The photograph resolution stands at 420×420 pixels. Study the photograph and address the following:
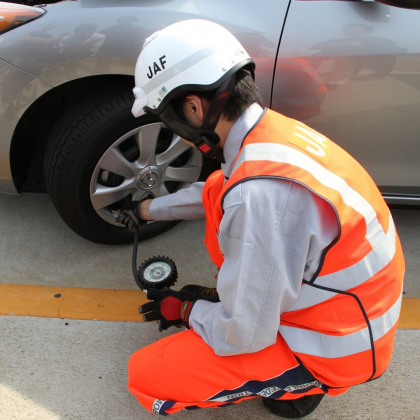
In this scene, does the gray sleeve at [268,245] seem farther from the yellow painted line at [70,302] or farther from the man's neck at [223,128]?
the yellow painted line at [70,302]

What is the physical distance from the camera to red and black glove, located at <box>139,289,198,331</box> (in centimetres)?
162

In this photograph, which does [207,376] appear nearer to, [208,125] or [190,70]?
[208,125]

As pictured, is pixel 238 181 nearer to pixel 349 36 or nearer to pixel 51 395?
pixel 349 36

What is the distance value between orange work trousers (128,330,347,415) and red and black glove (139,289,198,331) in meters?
0.09

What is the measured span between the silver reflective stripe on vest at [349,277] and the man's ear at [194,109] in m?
0.58

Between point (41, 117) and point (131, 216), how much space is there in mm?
710

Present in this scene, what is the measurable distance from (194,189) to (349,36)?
926mm

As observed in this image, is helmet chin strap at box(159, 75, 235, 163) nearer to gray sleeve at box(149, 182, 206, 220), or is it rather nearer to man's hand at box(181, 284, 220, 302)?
gray sleeve at box(149, 182, 206, 220)

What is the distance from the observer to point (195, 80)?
1311 millimetres

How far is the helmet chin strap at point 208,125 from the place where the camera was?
4.23 feet

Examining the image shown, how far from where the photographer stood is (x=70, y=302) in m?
2.12

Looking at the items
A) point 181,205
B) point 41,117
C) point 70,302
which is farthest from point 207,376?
point 41,117

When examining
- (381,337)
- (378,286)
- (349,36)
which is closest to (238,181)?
(378,286)

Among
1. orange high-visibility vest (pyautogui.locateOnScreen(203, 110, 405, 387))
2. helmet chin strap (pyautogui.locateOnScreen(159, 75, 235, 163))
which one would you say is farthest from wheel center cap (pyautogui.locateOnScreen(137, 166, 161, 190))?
orange high-visibility vest (pyautogui.locateOnScreen(203, 110, 405, 387))
